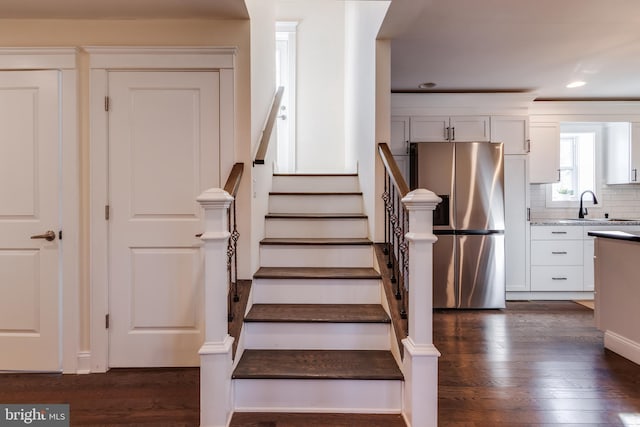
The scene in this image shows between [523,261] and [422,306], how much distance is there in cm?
305

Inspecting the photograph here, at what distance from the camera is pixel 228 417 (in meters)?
1.77

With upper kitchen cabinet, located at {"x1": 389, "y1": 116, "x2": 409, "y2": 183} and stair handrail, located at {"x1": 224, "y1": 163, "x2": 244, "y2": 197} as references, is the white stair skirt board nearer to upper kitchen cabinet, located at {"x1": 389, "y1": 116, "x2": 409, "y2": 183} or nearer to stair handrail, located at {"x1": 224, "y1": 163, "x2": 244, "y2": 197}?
stair handrail, located at {"x1": 224, "y1": 163, "x2": 244, "y2": 197}

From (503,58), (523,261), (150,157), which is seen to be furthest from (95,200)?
(523,261)

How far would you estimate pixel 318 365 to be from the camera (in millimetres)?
1947

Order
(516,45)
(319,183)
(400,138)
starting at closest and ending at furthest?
(516,45) < (319,183) < (400,138)

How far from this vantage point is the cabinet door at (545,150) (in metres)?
4.28

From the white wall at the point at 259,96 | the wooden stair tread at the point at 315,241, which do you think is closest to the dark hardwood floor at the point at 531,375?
the wooden stair tread at the point at 315,241

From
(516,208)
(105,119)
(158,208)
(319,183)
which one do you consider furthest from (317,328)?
(516,208)

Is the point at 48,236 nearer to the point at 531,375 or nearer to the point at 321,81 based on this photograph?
the point at 531,375

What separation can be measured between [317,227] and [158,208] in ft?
4.13

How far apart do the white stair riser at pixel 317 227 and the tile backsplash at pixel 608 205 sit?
10.1 ft

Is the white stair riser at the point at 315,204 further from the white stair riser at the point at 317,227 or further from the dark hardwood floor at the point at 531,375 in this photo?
the dark hardwood floor at the point at 531,375

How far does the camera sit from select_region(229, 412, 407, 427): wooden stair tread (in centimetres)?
176

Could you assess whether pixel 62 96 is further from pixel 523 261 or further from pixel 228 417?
pixel 523 261
